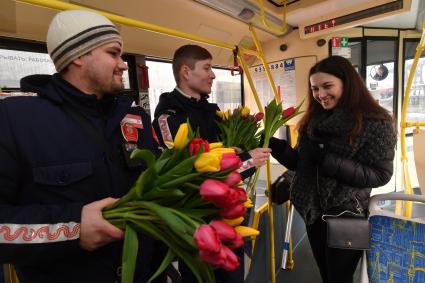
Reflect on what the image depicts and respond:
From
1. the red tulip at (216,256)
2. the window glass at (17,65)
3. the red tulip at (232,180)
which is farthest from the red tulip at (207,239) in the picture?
the window glass at (17,65)

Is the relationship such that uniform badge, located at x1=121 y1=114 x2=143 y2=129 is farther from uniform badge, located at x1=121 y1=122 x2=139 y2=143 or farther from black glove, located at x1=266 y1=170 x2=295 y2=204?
black glove, located at x1=266 y1=170 x2=295 y2=204

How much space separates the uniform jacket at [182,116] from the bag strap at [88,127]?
55cm

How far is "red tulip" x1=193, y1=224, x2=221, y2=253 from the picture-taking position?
403 millimetres

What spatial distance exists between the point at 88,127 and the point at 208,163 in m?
0.48

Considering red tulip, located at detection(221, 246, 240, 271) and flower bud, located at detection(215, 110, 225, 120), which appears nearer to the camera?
red tulip, located at detection(221, 246, 240, 271)

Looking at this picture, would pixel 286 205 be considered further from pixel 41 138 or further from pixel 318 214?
pixel 41 138

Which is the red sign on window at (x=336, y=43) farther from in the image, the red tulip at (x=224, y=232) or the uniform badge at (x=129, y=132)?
the red tulip at (x=224, y=232)

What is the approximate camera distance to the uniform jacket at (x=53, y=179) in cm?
60

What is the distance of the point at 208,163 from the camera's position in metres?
0.50

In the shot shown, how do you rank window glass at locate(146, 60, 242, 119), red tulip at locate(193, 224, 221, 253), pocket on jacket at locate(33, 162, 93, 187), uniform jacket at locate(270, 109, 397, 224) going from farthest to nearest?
window glass at locate(146, 60, 242, 119) < uniform jacket at locate(270, 109, 397, 224) < pocket on jacket at locate(33, 162, 93, 187) < red tulip at locate(193, 224, 221, 253)

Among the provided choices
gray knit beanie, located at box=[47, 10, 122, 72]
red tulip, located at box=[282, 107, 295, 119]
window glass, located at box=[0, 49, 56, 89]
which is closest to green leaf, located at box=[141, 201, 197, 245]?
gray knit beanie, located at box=[47, 10, 122, 72]

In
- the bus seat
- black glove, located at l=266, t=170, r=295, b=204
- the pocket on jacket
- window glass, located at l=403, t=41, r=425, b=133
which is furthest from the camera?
window glass, located at l=403, t=41, r=425, b=133

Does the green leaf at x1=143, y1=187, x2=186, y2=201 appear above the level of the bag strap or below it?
below

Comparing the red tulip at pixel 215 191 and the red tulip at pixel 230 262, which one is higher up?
the red tulip at pixel 215 191
